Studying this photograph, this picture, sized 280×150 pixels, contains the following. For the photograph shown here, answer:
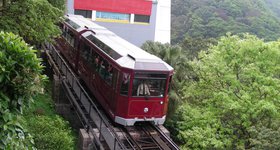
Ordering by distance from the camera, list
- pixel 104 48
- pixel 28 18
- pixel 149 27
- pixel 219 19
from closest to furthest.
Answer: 1. pixel 28 18
2. pixel 104 48
3. pixel 149 27
4. pixel 219 19

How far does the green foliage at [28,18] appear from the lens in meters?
13.3

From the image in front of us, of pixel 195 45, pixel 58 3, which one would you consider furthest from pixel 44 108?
pixel 195 45

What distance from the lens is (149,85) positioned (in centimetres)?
1305

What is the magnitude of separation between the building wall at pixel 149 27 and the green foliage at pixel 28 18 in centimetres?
1935

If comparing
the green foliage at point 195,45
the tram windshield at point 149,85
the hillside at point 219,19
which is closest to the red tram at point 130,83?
the tram windshield at point 149,85

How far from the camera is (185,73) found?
19.5m

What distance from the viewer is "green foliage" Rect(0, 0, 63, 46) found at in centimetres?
1327

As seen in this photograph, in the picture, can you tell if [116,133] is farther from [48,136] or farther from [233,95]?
[233,95]

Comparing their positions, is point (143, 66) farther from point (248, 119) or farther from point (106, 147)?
point (248, 119)

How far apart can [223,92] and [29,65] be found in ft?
45.0

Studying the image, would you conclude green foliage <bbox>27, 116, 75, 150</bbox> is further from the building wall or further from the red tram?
the building wall

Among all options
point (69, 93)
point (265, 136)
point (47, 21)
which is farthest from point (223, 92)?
point (47, 21)

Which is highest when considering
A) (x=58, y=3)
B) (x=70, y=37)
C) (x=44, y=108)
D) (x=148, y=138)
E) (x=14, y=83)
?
(x=58, y=3)

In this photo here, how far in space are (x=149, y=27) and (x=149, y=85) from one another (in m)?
23.8
